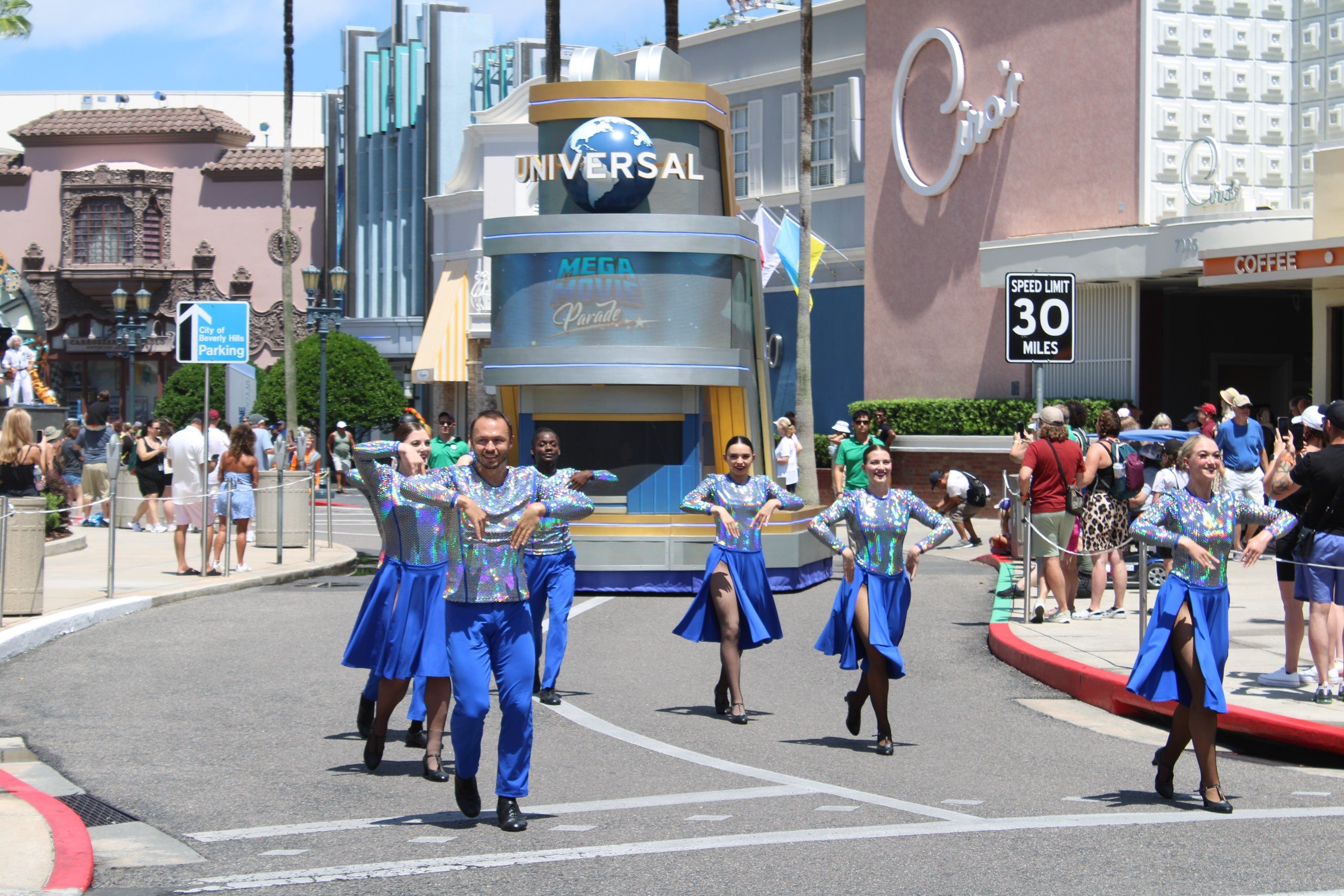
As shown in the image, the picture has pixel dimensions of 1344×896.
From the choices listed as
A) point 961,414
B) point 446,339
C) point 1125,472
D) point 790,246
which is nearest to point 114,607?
point 1125,472

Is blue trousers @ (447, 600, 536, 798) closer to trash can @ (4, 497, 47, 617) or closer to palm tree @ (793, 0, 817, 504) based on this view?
trash can @ (4, 497, 47, 617)

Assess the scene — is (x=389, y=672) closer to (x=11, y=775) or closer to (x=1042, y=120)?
(x=11, y=775)

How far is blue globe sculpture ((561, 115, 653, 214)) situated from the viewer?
18.5 meters

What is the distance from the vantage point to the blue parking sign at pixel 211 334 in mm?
19531

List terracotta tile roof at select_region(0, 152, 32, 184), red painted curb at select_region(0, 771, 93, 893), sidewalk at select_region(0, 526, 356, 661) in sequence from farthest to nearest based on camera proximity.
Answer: terracotta tile roof at select_region(0, 152, 32, 184)
sidewalk at select_region(0, 526, 356, 661)
red painted curb at select_region(0, 771, 93, 893)

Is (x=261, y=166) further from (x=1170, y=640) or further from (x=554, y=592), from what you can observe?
(x=1170, y=640)

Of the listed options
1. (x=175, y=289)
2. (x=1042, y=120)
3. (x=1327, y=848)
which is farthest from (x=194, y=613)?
(x=175, y=289)

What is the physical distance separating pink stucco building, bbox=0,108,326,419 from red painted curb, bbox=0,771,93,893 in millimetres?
53393

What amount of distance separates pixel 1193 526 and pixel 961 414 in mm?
20232

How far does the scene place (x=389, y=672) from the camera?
851cm

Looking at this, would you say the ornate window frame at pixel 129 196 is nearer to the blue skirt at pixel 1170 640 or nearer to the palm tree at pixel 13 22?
the palm tree at pixel 13 22

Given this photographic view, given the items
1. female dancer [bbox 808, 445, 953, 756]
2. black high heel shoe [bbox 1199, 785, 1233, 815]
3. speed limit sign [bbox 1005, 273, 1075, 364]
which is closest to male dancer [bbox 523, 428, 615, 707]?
female dancer [bbox 808, 445, 953, 756]

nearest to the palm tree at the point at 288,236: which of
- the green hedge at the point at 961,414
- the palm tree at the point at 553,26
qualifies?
the palm tree at the point at 553,26

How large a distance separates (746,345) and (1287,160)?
1241cm
